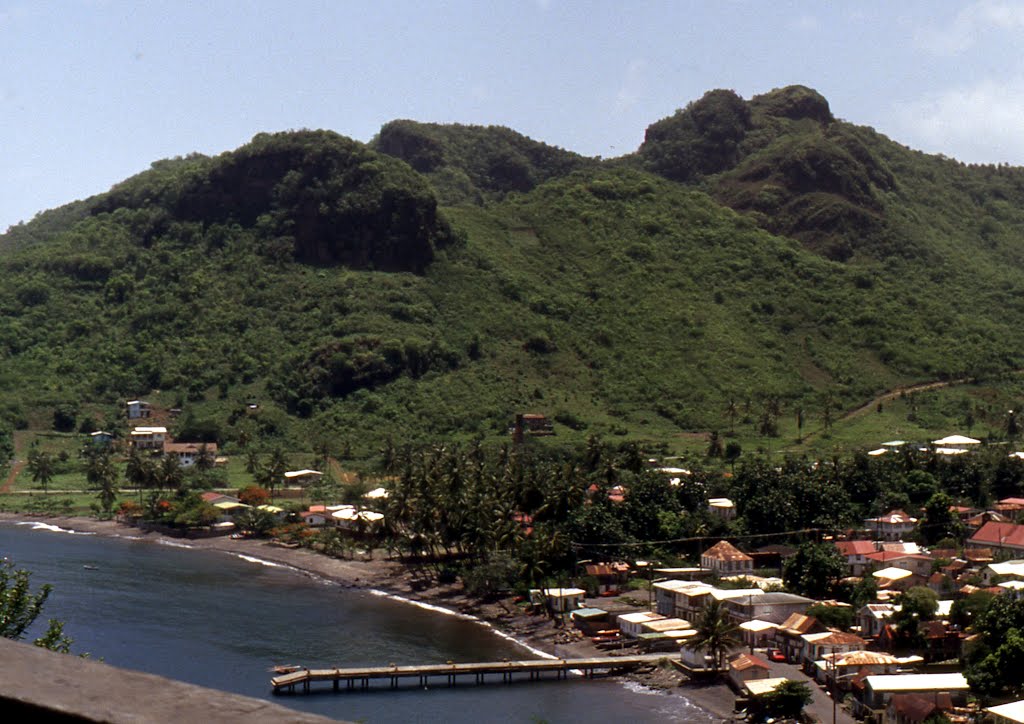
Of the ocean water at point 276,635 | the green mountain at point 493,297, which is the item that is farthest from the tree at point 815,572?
the green mountain at point 493,297

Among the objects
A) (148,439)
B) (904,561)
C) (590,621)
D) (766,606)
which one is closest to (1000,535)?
(904,561)

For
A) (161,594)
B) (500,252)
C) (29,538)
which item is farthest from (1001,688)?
(500,252)

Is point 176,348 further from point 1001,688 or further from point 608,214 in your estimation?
point 1001,688

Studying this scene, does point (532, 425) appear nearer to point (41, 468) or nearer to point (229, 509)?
point (229, 509)

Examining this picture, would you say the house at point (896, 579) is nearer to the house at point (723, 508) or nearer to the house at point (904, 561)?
the house at point (904, 561)

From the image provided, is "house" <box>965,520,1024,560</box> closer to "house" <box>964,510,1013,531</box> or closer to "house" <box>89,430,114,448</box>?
"house" <box>964,510,1013,531</box>

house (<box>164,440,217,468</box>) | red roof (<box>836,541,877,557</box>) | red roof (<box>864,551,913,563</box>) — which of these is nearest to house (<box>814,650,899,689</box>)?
red roof (<box>864,551,913,563</box>)
